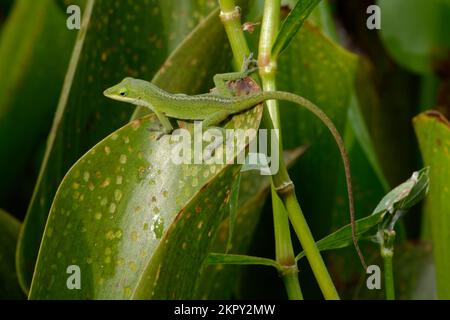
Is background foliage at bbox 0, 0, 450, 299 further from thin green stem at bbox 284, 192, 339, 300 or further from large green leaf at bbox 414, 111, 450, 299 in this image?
thin green stem at bbox 284, 192, 339, 300

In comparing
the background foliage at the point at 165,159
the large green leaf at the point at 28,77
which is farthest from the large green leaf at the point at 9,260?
the large green leaf at the point at 28,77

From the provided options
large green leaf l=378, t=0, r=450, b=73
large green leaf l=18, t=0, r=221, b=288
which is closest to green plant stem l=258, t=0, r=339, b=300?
large green leaf l=18, t=0, r=221, b=288

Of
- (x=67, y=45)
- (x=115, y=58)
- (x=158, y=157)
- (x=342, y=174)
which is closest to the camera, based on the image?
(x=158, y=157)

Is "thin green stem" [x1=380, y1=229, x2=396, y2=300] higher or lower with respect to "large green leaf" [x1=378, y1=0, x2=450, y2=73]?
lower

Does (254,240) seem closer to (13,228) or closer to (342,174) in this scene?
(342,174)

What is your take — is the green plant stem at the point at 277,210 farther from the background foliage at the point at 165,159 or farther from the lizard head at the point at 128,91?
the lizard head at the point at 128,91
